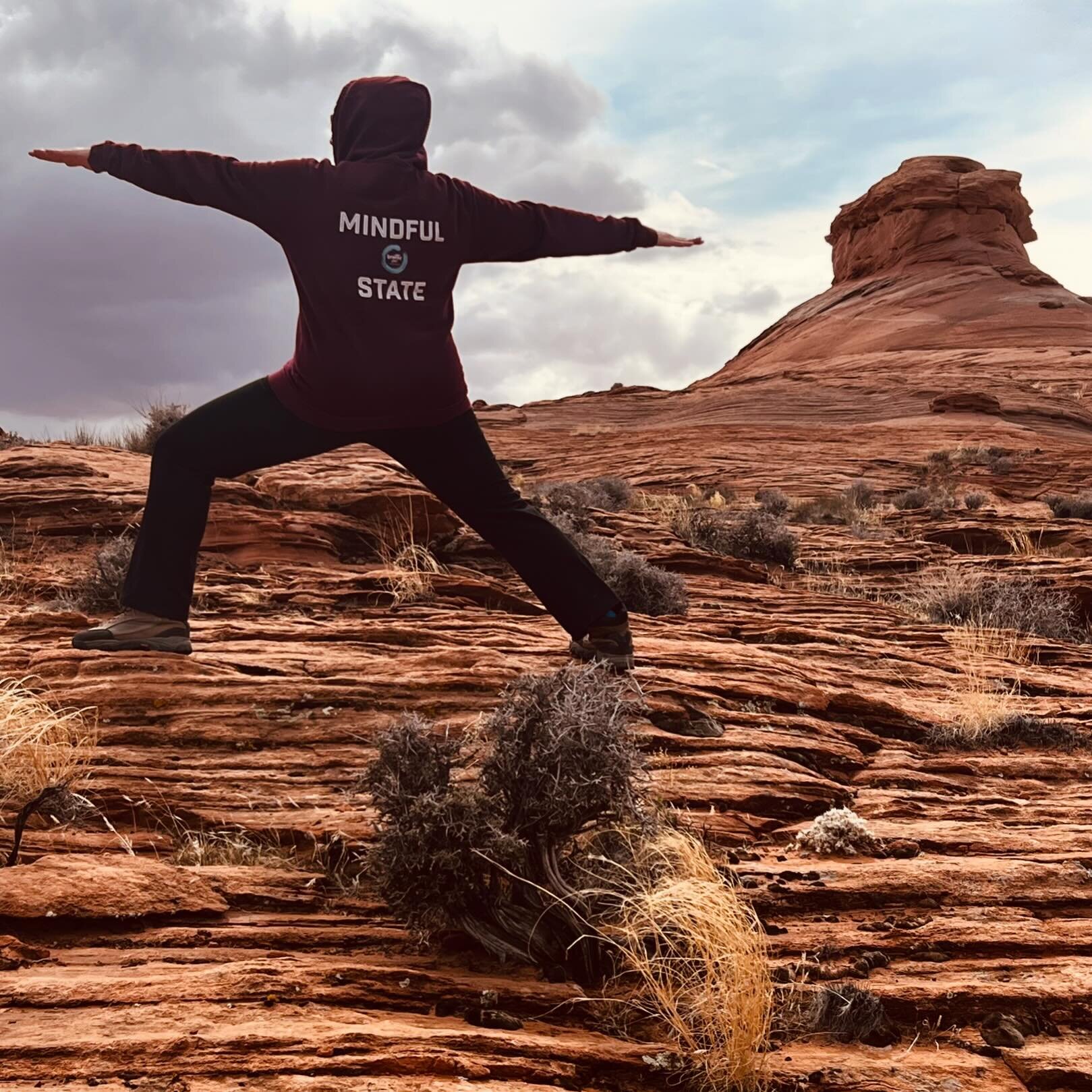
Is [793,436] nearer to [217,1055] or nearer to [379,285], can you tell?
[379,285]

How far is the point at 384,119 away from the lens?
463 cm

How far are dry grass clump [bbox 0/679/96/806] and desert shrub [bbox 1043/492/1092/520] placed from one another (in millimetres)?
14109

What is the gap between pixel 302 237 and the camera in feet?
15.0

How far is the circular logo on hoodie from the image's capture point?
4.59m

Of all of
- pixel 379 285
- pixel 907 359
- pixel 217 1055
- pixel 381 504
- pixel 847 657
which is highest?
pixel 907 359

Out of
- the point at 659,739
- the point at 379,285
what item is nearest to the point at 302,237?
the point at 379,285

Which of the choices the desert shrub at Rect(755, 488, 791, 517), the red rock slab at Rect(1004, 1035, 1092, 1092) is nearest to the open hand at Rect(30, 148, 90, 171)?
the red rock slab at Rect(1004, 1035, 1092, 1092)

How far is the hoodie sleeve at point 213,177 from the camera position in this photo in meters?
4.56

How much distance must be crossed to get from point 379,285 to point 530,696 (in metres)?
2.05

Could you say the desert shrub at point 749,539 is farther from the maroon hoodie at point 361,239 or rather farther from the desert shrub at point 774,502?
the maroon hoodie at point 361,239

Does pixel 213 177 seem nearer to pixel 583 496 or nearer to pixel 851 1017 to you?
pixel 851 1017

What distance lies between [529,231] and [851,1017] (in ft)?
12.0

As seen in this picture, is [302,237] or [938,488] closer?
[302,237]

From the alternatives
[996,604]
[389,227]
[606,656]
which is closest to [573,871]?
[606,656]
